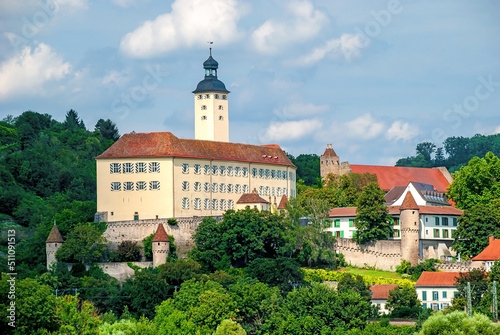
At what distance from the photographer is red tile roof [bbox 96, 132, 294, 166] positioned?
339 ft

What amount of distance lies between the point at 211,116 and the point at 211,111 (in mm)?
527

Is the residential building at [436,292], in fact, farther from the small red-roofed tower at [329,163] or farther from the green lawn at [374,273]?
the small red-roofed tower at [329,163]

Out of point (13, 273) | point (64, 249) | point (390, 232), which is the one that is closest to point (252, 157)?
point (390, 232)

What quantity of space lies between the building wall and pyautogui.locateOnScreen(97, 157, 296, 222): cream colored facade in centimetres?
2238

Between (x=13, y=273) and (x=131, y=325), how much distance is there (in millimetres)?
14662

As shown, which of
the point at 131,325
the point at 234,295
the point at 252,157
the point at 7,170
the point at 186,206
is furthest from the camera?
the point at 7,170

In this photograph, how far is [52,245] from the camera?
9569 centimetres

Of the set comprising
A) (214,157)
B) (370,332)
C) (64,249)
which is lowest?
(370,332)

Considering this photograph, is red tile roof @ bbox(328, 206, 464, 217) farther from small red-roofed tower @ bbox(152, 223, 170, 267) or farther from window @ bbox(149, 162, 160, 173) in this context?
small red-roofed tower @ bbox(152, 223, 170, 267)

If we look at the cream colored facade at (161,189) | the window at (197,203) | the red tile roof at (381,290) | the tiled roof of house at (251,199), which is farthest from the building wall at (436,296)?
the window at (197,203)

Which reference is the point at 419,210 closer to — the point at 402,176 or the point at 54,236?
the point at 54,236

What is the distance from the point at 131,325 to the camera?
77.2 meters

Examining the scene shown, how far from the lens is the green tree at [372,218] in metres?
102

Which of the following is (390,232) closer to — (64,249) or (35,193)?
(64,249)
